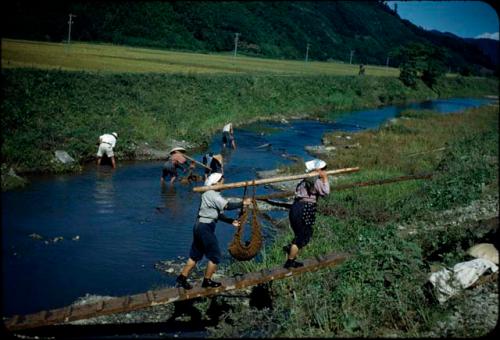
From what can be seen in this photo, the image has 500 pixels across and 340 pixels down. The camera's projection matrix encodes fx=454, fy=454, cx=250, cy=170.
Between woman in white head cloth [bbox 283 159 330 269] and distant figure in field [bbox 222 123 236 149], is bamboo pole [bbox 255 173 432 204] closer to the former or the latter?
woman in white head cloth [bbox 283 159 330 269]

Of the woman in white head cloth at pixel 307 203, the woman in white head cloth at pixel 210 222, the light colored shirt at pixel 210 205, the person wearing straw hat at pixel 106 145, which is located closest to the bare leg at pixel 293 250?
the woman in white head cloth at pixel 307 203

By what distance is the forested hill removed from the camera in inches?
2148

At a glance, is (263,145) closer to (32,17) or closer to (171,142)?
(171,142)

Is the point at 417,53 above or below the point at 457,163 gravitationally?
above

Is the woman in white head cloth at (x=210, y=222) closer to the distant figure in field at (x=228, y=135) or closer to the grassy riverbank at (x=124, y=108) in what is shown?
the grassy riverbank at (x=124, y=108)

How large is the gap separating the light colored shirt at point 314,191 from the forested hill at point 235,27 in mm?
6031

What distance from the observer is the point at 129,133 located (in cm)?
2334

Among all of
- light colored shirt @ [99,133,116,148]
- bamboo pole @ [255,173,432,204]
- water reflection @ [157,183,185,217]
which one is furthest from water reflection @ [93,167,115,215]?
bamboo pole @ [255,173,432,204]

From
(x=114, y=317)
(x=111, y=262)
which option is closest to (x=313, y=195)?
(x=114, y=317)

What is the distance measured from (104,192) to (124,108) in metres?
11.5

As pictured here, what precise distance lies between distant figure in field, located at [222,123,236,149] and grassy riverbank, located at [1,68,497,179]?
1225 millimetres

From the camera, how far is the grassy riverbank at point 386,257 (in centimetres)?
739

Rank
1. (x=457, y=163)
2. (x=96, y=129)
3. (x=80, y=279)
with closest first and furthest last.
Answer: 1. (x=80, y=279)
2. (x=457, y=163)
3. (x=96, y=129)

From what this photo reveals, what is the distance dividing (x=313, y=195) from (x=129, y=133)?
54.3ft
